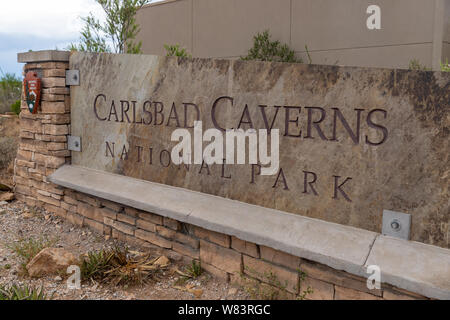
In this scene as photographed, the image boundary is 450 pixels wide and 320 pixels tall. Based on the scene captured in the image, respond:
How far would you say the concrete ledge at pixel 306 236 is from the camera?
2373 mm

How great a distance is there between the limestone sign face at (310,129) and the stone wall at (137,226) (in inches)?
14.7

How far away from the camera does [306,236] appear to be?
2811 mm

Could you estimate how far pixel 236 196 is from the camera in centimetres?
339

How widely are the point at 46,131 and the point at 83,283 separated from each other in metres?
2.29

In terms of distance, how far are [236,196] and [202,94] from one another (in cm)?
93

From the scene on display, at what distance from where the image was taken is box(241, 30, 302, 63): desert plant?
10.4 metres

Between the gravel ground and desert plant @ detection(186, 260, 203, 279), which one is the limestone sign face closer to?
desert plant @ detection(186, 260, 203, 279)

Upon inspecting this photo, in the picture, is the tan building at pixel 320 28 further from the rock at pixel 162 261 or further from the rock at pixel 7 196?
the rock at pixel 7 196

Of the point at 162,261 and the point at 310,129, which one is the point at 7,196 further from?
the point at 310,129

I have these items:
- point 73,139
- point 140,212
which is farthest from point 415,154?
point 73,139

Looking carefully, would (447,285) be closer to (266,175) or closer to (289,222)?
(289,222)

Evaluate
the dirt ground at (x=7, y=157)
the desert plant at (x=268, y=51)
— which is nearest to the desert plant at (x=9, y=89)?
the dirt ground at (x=7, y=157)

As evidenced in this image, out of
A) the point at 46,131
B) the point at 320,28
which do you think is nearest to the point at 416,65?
the point at 320,28

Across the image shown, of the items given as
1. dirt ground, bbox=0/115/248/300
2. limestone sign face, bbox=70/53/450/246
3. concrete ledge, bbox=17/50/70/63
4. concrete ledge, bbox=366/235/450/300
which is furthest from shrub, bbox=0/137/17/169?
concrete ledge, bbox=366/235/450/300
